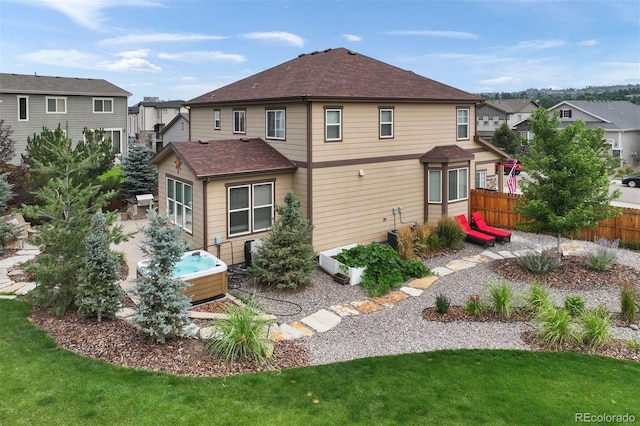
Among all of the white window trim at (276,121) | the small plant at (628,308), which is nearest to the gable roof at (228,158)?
the white window trim at (276,121)

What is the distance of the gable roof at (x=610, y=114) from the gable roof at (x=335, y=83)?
34.8 m

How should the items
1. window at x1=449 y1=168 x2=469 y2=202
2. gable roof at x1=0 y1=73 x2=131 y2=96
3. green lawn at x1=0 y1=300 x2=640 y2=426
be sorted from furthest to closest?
gable roof at x1=0 y1=73 x2=131 y2=96
window at x1=449 y1=168 x2=469 y2=202
green lawn at x1=0 y1=300 x2=640 y2=426

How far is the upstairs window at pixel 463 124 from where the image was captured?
19016 mm

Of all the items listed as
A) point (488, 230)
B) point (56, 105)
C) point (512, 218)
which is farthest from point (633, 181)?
point (56, 105)

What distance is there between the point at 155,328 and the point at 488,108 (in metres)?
63.8

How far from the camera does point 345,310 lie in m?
10.9

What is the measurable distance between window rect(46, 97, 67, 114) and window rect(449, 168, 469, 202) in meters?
28.7

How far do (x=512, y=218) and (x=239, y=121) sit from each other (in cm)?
1197

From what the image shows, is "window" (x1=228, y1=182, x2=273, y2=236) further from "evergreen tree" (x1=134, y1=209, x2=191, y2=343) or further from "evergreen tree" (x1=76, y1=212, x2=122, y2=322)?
"evergreen tree" (x1=134, y1=209, x2=191, y2=343)

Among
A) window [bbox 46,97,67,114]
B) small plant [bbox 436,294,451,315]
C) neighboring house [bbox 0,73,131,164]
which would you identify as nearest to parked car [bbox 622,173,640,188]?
small plant [bbox 436,294,451,315]

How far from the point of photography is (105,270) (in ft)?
28.6

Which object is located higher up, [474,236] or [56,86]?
[56,86]

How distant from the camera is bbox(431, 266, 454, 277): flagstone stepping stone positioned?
13.6 meters

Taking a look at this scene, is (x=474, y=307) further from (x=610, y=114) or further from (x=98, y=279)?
(x=610, y=114)
